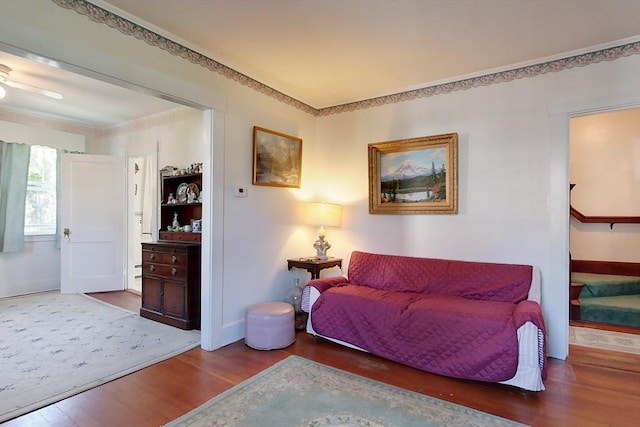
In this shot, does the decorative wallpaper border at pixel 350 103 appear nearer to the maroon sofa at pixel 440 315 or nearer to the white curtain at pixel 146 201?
the maroon sofa at pixel 440 315

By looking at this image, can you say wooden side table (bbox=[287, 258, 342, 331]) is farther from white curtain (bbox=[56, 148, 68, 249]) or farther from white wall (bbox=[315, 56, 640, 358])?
white curtain (bbox=[56, 148, 68, 249])

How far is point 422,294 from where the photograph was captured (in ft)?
10.5

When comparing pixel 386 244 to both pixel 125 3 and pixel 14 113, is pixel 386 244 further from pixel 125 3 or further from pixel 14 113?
pixel 14 113

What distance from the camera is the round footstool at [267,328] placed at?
3.02 metres

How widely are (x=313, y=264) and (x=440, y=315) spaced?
145 centimetres

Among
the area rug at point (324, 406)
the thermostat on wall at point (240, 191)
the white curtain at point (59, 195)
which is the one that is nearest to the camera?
the area rug at point (324, 406)

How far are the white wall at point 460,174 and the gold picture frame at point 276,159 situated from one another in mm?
96

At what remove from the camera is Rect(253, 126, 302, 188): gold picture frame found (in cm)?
346

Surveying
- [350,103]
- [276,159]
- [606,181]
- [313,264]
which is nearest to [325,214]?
[313,264]

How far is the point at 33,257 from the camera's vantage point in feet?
16.6

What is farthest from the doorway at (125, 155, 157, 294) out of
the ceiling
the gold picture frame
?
the gold picture frame

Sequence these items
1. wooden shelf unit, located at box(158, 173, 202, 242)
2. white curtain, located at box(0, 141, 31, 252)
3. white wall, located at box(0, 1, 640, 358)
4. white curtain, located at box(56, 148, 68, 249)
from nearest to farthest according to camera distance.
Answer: white wall, located at box(0, 1, 640, 358), wooden shelf unit, located at box(158, 173, 202, 242), white curtain, located at box(0, 141, 31, 252), white curtain, located at box(56, 148, 68, 249)

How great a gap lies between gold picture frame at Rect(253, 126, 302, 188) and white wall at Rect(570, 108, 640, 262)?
3.66 metres

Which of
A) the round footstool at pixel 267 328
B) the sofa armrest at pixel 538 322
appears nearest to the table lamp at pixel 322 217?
the round footstool at pixel 267 328
